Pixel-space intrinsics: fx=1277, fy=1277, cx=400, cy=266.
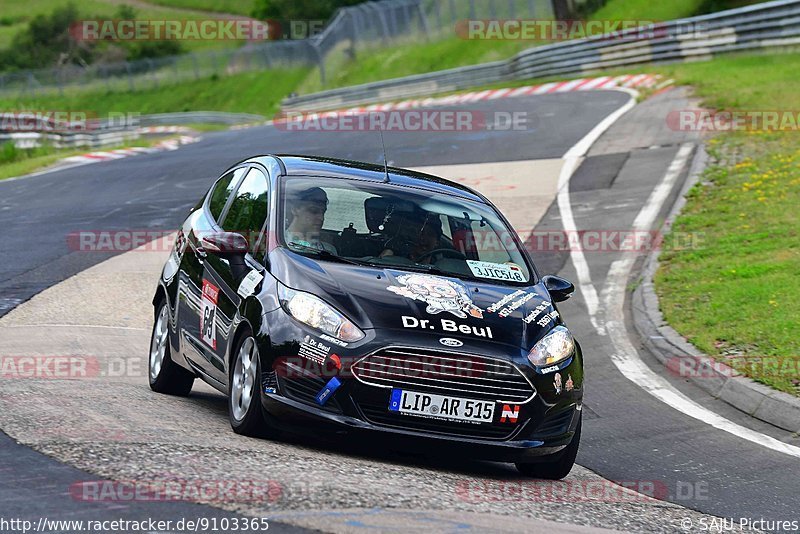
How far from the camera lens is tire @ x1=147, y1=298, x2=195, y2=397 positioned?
880 cm

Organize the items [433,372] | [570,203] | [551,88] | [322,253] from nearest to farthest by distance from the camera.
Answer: [433,372] < [322,253] < [570,203] < [551,88]

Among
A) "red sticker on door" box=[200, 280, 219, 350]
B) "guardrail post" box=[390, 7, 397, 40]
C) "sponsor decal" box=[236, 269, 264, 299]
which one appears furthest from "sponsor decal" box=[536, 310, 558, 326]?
"guardrail post" box=[390, 7, 397, 40]

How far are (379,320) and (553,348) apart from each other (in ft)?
3.46

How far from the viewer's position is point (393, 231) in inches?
312

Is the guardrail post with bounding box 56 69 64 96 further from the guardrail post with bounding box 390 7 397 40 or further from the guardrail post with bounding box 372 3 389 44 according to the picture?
the guardrail post with bounding box 390 7 397 40

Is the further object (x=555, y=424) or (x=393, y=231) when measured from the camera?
(x=393, y=231)

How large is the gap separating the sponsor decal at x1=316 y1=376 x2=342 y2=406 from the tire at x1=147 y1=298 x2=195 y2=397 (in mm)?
2176

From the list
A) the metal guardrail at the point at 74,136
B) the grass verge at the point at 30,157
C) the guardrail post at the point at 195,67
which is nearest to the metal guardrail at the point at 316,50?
the guardrail post at the point at 195,67

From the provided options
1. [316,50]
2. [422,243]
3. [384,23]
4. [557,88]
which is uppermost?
[384,23]

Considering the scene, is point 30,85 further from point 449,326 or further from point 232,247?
point 449,326

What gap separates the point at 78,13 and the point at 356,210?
90.1m

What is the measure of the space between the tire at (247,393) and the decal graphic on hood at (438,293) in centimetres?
87

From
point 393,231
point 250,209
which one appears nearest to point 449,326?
point 393,231

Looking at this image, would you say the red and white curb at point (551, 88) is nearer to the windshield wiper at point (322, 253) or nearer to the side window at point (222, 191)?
the side window at point (222, 191)
